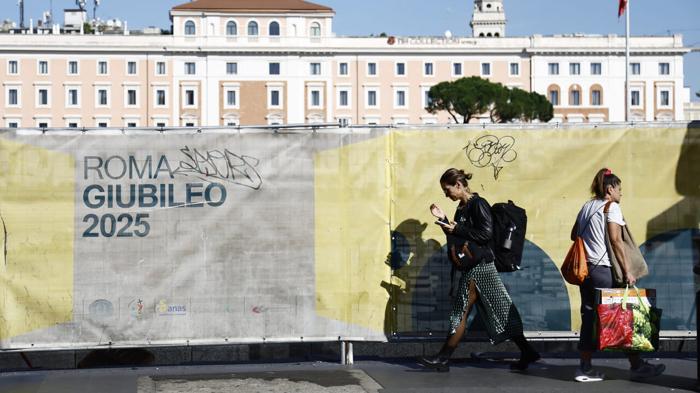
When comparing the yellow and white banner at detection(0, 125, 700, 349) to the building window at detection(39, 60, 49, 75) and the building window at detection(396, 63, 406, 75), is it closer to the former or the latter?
the building window at detection(396, 63, 406, 75)

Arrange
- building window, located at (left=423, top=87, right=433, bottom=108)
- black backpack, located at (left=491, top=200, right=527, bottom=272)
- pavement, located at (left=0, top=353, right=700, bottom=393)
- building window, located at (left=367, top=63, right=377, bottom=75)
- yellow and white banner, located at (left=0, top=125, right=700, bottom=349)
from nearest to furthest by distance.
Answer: pavement, located at (left=0, top=353, right=700, bottom=393) → black backpack, located at (left=491, top=200, right=527, bottom=272) → yellow and white banner, located at (left=0, top=125, right=700, bottom=349) → building window, located at (left=423, top=87, right=433, bottom=108) → building window, located at (left=367, top=63, right=377, bottom=75)

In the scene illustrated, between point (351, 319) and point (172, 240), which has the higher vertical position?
point (172, 240)

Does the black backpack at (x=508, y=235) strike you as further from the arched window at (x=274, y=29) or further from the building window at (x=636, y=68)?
the building window at (x=636, y=68)

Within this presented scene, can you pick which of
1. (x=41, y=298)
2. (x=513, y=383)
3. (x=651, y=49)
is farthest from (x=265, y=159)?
(x=651, y=49)

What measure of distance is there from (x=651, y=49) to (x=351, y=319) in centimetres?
10154

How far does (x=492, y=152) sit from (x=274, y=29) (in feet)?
312

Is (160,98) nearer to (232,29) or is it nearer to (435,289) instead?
(232,29)

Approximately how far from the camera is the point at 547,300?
8.23m

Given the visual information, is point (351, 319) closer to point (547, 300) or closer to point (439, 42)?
point (547, 300)

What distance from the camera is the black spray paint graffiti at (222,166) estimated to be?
7.97 m

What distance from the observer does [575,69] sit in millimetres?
104188

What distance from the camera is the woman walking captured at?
7355 millimetres

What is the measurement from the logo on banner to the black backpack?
2.67m

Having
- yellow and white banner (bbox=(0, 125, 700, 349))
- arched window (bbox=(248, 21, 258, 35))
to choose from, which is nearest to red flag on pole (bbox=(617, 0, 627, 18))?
yellow and white banner (bbox=(0, 125, 700, 349))
